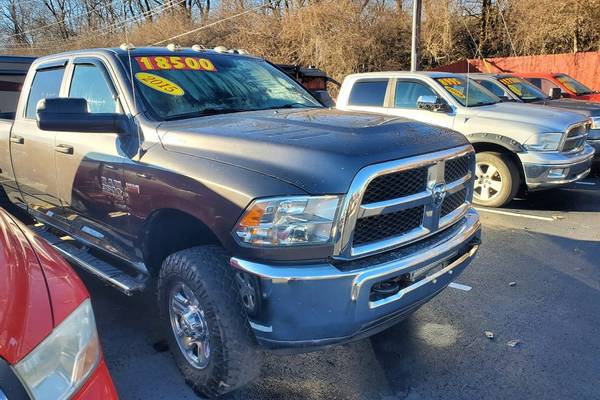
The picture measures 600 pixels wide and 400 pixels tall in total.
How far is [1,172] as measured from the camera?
5.18 metres

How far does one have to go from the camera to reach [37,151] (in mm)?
4137

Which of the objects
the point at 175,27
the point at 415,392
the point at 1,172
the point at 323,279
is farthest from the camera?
the point at 175,27

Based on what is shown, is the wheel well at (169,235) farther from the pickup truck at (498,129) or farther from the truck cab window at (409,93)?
the truck cab window at (409,93)

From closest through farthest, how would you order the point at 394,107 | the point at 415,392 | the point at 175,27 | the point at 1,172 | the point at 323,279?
1. the point at 323,279
2. the point at 415,392
3. the point at 1,172
4. the point at 394,107
5. the point at 175,27

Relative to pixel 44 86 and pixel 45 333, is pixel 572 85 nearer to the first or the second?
pixel 44 86

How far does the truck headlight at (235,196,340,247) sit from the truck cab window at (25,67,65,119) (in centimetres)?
275

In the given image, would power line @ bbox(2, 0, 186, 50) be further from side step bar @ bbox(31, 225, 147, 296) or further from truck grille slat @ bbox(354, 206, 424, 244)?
truck grille slat @ bbox(354, 206, 424, 244)

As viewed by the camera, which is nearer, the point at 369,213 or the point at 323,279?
the point at 323,279

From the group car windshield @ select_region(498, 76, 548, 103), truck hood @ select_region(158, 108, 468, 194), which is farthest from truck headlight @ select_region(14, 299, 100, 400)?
car windshield @ select_region(498, 76, 548, 103)

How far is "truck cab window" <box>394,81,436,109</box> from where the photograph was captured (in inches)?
299

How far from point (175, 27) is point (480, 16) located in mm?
19946

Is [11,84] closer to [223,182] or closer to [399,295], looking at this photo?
[223,182]

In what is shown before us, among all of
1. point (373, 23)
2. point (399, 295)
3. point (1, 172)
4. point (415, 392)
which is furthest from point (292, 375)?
point (373, 23)

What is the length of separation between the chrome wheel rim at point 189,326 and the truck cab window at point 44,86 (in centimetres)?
235
